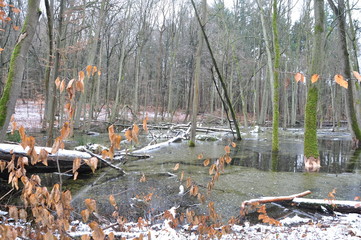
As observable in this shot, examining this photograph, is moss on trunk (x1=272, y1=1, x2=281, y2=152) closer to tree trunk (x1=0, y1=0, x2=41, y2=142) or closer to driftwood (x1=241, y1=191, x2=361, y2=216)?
driftwood (x1=241, y1=191, x2=361, y2=216)

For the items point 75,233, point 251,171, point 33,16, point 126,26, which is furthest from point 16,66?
point 126,26

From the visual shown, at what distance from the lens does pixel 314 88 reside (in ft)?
25.1

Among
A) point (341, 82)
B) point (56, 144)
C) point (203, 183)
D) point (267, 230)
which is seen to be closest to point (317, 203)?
point (267, 230)

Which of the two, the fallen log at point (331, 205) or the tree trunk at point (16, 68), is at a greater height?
the tree trunk at point (16, 68)

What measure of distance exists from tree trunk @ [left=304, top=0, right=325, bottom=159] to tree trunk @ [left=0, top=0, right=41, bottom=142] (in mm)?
7040

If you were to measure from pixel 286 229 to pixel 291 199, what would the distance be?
1.15 metres

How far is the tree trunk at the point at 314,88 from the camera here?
754 cm

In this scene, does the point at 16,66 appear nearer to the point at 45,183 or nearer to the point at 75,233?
the point at 45,183

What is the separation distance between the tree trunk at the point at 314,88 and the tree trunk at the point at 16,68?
7.04m

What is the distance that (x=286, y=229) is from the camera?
3.62 meters

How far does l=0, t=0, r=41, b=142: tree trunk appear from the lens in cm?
496

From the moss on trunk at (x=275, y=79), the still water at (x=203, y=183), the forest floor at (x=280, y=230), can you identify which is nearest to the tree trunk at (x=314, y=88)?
the still water at (x=203, y=183)

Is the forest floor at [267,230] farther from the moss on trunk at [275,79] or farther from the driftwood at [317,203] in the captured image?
the moss on trunk at [275,79]

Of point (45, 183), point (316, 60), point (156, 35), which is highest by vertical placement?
point (156, 35)
